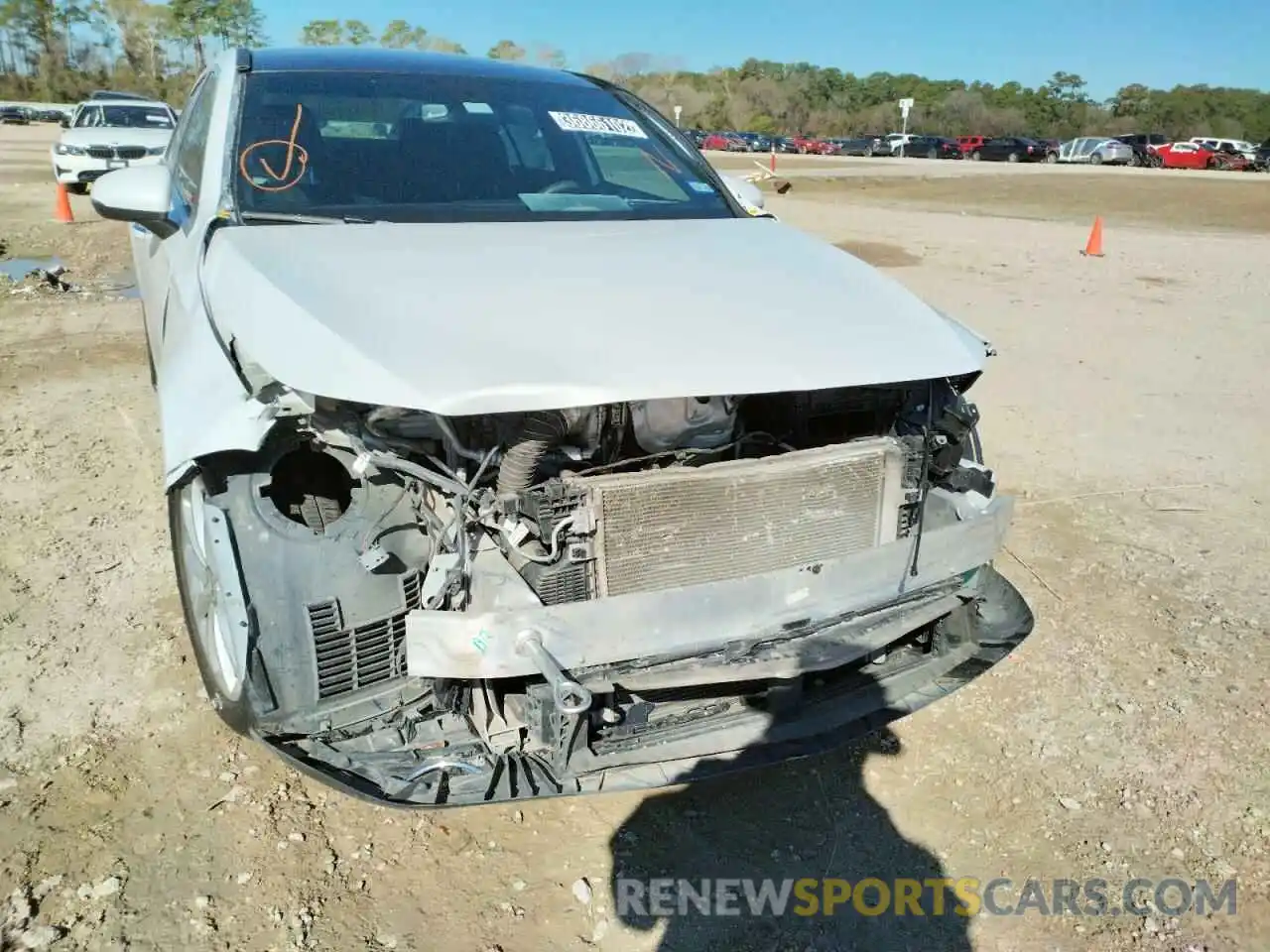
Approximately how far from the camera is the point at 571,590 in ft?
7.46

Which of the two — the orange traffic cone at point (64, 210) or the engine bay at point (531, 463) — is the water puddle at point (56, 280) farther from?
the engine bay at point (531, 463)

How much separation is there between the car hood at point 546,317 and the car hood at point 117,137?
562 inches

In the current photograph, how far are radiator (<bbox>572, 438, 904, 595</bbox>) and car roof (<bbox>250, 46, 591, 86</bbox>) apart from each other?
7.33 ft

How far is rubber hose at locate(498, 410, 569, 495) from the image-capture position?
2.24 m

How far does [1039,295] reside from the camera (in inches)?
385

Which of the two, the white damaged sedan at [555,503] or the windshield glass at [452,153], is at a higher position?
the windshield glass at [452,153]

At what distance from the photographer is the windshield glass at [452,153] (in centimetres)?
308

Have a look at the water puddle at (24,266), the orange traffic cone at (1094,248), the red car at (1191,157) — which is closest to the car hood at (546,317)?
the water puddle at (24,266)

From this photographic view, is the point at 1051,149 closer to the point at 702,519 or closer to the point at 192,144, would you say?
the point at 192,144

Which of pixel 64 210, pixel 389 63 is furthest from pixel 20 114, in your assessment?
pixel 389 63

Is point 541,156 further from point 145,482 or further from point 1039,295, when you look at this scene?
point 1039,295

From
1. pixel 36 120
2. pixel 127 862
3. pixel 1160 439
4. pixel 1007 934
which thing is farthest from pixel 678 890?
pixel 36 120

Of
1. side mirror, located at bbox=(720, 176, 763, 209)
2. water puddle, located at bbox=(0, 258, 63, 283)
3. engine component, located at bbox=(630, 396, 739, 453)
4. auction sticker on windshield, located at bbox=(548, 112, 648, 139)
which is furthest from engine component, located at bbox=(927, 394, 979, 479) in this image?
water puddle, located at bbox=(0, 258, 63, 283)

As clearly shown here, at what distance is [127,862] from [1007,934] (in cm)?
224
